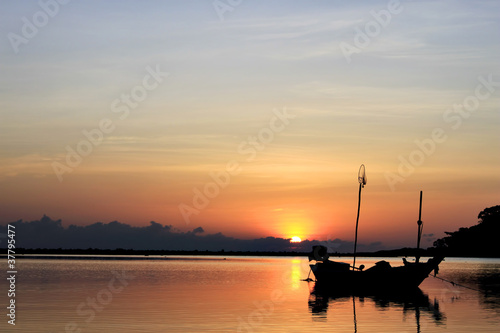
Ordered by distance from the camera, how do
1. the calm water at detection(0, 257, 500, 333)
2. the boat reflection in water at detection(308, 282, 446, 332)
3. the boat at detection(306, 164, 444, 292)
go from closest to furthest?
the calm water at detection(0, 257, 500, 333) < the boat reflection in water at detection(308, 282, 446, 332) < the boat at detection(306, 164, 444, 292)

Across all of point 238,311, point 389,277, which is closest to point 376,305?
point 238,311

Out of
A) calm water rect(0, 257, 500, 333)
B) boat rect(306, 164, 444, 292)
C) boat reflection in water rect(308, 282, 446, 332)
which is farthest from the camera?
boat rect(306, 164, 444, 292)

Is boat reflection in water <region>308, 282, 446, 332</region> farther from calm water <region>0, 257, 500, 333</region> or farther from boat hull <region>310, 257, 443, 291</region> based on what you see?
boat hull <region>310, 257, 443, 291</region>

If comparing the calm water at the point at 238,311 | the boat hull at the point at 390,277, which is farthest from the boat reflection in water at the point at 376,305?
the boat hull at the point at 390,277

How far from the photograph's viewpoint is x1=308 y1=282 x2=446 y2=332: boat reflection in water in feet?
117

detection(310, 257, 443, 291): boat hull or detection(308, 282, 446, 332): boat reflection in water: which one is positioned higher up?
detection(310, 257, 443, 291): boat hull

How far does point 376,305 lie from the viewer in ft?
145

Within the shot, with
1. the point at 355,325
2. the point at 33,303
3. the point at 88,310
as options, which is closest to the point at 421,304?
the point at 355,325

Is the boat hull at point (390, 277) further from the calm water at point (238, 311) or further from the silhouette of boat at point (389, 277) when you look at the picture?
the calm water at point (238, 311)

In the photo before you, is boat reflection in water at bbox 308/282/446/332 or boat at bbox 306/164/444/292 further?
boat at bbox 306/164/444/292

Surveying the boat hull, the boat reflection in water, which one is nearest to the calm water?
the boat reflection in water

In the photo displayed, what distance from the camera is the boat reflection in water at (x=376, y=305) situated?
35.6 metres

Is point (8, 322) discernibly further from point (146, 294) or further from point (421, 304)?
point (421, 304)

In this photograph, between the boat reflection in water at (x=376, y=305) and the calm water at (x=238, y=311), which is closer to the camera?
the calm water at (x=238, y=311)
